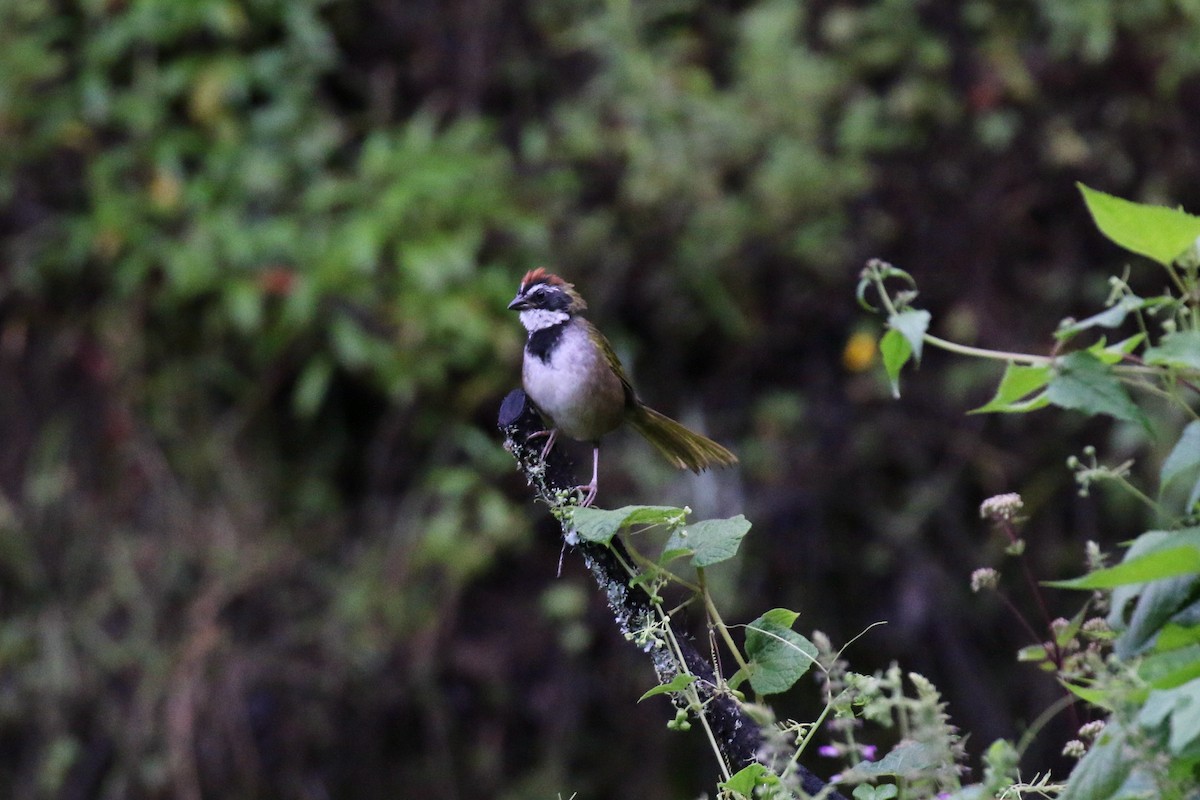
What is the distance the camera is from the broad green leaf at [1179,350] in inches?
47.0

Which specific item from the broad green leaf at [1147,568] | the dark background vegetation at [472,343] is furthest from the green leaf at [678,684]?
the dark background vegetation at [472,343]

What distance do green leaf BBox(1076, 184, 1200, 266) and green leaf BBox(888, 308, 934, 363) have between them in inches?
7.6

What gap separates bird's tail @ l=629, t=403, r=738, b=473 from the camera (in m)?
3.01

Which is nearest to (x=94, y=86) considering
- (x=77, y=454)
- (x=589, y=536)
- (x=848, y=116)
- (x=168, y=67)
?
(x=168, y=67)

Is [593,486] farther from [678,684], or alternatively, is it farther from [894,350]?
[894,350]

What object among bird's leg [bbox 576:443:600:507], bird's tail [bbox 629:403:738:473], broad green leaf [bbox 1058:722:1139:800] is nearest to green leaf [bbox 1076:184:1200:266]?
broad green leaf [bbox 1058:722:1139:800]

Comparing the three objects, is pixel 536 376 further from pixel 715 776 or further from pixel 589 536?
pixel 715 776

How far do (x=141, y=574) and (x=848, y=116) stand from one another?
3184mm

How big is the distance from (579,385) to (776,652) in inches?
62.5

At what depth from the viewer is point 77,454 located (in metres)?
5.20

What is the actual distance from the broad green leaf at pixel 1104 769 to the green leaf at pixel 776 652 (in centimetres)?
39

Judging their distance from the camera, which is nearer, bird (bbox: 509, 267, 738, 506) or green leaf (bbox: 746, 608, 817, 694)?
green leaf (bbox: 746, 608, 817, 694)

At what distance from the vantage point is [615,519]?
155cm

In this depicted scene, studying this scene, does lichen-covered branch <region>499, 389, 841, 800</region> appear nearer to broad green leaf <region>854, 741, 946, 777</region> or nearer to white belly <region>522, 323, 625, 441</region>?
broad green leaf <region>854, 741, 946, 777</region>
